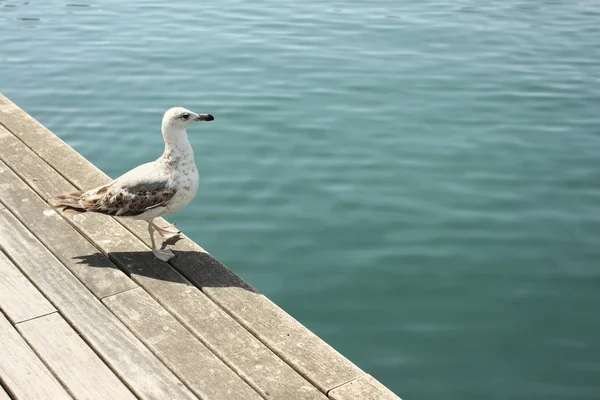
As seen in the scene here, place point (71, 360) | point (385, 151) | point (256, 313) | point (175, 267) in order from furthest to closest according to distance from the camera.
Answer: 1. point (385, 151)
2. point (175, 267)
3. point (256, 313)
4. point (71, 360)

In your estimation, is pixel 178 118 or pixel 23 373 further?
pixel 178 118

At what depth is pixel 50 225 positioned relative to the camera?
5.36m

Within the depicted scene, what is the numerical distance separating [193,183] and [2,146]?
220 centimetres

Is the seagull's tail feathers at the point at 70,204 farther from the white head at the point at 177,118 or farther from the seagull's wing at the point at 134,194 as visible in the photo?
the white head at the point at 177,118

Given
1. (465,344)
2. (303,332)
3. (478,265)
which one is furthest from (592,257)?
(303,332)

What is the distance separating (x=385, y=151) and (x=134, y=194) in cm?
407

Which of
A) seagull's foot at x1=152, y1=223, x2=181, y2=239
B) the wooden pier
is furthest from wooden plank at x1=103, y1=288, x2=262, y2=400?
seagull's foot at x1=152, y1=223, x2=181, y2=239

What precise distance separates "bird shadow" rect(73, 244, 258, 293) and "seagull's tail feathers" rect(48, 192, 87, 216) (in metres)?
0.31

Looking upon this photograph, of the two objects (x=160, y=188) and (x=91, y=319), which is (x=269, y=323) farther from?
(x=160, y=188)

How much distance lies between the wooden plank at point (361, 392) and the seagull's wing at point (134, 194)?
5.75 ft

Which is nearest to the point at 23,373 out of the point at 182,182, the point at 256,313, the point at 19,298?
the point at 19,298

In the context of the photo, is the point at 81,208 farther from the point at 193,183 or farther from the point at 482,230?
the point at 482,230

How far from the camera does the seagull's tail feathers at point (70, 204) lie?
16.8ft

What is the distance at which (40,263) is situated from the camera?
4906 millimetres
